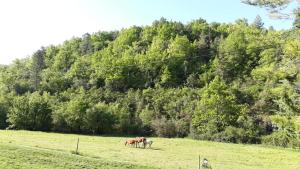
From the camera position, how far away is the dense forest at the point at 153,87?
67.7m

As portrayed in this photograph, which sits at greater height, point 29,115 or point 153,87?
point 153,87

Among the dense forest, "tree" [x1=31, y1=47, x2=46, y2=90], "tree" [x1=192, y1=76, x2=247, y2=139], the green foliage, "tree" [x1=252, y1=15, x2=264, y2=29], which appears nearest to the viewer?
the green foliage

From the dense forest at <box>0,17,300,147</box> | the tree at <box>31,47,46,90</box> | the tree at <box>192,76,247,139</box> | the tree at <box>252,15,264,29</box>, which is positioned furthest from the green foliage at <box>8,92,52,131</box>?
the tree at <box>252,15,264,29</box>

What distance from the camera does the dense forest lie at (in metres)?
67.7

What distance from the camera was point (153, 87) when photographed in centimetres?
10369

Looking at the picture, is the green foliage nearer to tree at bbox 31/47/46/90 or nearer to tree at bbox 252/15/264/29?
tree at bbox 31/47/46/90

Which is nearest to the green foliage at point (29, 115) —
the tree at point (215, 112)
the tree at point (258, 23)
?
the tree at point (215, 112)

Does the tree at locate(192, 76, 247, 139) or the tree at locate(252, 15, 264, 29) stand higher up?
the tree at locate(252, 15, 264, 29)

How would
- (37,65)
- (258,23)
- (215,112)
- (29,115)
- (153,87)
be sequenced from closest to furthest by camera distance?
(29,115) → (215,112) → (153,87) → (37,65) → (258,23)

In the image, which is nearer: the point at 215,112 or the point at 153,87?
the point at 215,112

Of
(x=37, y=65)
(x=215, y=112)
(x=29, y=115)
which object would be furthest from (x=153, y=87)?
(x=29, y=115)

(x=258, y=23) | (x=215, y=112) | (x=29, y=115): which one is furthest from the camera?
(x=258, y=23)

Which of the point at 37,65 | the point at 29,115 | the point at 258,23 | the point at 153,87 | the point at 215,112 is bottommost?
the point at 29,115

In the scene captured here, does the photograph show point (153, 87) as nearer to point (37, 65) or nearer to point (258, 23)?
point (37, 65)
